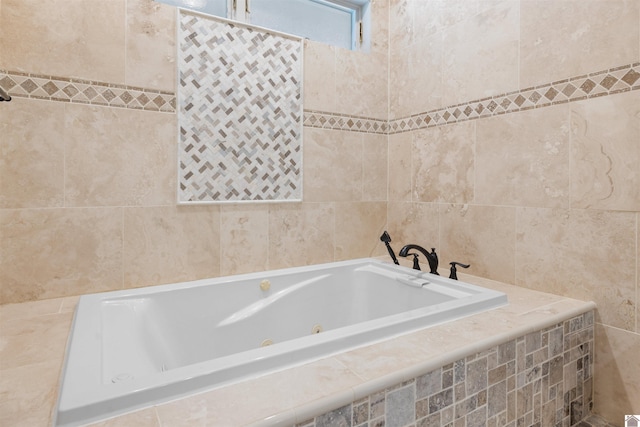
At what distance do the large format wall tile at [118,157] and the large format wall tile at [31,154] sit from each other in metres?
0.04

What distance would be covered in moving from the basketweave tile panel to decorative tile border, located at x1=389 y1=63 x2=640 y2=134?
82 cm

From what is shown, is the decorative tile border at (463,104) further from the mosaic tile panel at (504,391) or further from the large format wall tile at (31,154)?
the mosaic tile panel at (504,391)

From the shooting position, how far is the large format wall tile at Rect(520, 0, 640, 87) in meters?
1.32

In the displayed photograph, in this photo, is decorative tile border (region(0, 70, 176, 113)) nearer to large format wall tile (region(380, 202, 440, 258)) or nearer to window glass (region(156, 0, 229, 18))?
window glass (region(156, 0, 229, 18))

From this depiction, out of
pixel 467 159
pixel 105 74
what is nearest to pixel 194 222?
pixel 105 74

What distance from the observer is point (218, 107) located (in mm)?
1751

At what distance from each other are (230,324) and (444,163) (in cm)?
141

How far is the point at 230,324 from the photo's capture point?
5.32 ft

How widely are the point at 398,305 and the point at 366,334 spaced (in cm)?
83

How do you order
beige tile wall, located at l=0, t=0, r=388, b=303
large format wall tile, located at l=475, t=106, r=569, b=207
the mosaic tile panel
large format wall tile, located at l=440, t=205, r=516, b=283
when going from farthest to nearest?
large format wall tile, located at l=440, t=205, r=516, b=283, large format wall tile, located at l=475, t=106, r=569, b=207, beige tile wall, located at l=0, t=0, r=388, b=303, the mosaic tile panel

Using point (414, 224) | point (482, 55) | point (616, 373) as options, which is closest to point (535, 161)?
point (482, 55)

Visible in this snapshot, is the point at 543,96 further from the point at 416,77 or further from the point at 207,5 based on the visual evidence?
the point at 207,5

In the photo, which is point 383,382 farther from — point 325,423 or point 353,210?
point 353,210

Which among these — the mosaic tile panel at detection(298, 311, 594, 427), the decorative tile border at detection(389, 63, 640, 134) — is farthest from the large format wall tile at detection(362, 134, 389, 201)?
the mosaic tile panel at detection(298, 311, 594, 427)
